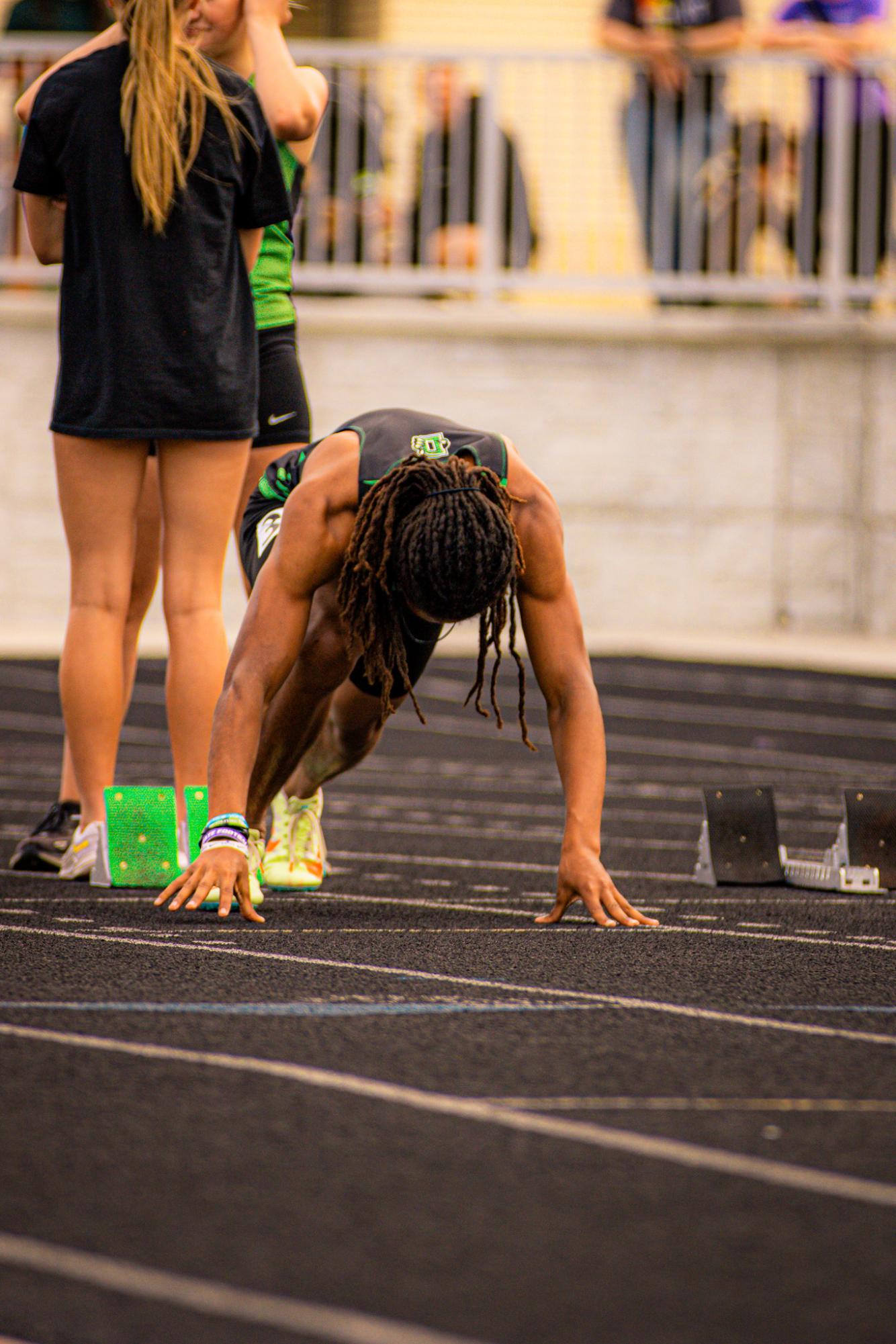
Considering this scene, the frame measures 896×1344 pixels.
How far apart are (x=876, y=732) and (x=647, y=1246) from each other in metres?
5.82

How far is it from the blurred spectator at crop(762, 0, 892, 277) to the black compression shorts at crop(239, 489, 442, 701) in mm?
6684

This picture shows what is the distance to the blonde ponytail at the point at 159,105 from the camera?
442cm

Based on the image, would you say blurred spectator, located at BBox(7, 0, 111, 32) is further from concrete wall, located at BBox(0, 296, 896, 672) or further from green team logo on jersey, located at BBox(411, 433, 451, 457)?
green team logo on jersey, located at BBox(411, 433, 451, 457)

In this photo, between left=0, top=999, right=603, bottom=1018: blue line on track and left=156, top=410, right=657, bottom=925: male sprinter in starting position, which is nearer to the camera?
left=0, top=999, right=603, bottom=1018: blue line on track

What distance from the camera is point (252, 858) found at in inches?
166

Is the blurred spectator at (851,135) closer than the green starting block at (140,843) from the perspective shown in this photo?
No

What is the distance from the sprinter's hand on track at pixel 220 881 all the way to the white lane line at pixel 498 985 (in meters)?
0.13

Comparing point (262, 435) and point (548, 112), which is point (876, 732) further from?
point (548, 112)

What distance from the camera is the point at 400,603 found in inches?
159

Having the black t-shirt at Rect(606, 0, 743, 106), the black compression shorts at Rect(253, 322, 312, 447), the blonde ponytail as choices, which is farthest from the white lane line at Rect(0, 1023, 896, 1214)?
the black t-shirt at Rect(606, 0, 743, 106)

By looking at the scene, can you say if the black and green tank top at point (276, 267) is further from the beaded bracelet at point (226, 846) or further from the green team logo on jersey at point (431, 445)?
the beaded bracelet at point (226, 846)

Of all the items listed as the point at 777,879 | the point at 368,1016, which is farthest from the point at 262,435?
the point at 368,1016

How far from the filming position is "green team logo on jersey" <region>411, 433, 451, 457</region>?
3.98m

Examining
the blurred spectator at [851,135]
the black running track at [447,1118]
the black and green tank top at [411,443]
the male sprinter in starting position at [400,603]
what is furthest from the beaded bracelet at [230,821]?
the blurred spectator at [851,135]
